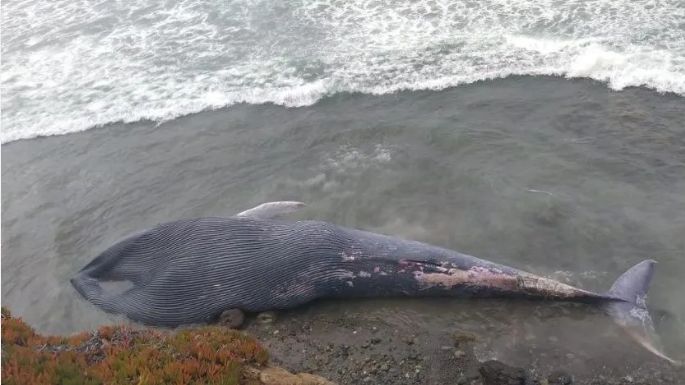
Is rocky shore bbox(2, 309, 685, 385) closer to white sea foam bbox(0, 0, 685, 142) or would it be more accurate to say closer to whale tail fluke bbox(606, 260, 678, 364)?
whale tail fluke bbox(606, 260, 678, 364)

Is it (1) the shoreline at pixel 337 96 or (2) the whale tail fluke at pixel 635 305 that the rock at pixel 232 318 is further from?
(1) the shoreline at pixel 337 96

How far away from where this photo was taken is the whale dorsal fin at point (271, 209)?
9461 millimetres

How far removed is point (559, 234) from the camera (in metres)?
8.96

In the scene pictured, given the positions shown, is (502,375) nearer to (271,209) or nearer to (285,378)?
(285,378)

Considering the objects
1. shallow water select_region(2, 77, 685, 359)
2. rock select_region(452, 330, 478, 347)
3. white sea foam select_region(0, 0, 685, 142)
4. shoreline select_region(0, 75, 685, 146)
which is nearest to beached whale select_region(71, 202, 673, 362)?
shallow water select_region(2, 77, 685, 359)

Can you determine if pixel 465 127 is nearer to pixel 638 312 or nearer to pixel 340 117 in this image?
pixel 340 117

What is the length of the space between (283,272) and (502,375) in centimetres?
334

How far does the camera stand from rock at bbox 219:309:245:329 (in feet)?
26.7

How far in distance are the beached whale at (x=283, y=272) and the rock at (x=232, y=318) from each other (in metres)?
0.07

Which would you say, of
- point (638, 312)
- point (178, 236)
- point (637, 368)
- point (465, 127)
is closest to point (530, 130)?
point (465, 127)

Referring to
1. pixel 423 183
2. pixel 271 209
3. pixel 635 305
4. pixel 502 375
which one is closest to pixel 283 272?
pixel 271 209

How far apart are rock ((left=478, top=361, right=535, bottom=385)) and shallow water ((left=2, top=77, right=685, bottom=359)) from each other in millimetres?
499

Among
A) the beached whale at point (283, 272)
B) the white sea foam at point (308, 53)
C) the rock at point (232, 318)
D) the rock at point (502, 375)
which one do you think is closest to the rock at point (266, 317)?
the beached whale at point (283, 272)

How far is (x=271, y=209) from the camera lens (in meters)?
9.64
